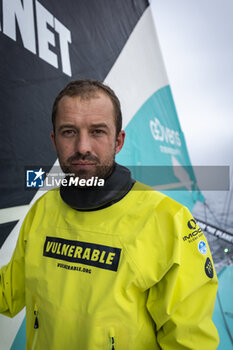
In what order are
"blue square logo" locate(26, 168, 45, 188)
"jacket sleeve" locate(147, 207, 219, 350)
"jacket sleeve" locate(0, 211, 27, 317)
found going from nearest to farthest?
"jacket sleeve" locate(147, 207, 219, 350) < "jacket sleeve" locate(0, 211, 27, 317) < "blue square logo" locate(26, 168, 45, 188)

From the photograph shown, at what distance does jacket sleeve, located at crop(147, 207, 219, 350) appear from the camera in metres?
0.48

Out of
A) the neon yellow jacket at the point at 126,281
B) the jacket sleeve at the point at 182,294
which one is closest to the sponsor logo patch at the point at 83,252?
the neon yellow jacket at the point at 126,281

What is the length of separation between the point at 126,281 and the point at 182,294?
109mm

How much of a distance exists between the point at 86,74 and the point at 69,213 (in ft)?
3.53

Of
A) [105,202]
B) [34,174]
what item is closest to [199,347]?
[105,202]

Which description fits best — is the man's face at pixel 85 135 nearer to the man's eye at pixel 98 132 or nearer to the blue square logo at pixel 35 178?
the man's eye at pixel 98 132

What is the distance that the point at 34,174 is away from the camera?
1032 mm

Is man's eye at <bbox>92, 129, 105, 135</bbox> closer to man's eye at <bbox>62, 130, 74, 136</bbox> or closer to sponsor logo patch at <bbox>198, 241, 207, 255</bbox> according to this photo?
man's eye at <bbox>62, 130, 74, 136</bbox>

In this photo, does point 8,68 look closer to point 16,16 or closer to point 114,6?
point 16,16

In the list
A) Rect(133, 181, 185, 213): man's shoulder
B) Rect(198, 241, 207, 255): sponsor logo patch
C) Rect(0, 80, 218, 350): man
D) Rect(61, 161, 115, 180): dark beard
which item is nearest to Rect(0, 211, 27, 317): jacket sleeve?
Rect(0, 80, 218, 350): man

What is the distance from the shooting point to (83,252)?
0.55 meters

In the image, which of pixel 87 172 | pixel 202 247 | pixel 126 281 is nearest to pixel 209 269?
pixel 202 247

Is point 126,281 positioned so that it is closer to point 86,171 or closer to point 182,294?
point 182,294

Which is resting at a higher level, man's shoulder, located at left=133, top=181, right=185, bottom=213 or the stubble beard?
the stubble beard
